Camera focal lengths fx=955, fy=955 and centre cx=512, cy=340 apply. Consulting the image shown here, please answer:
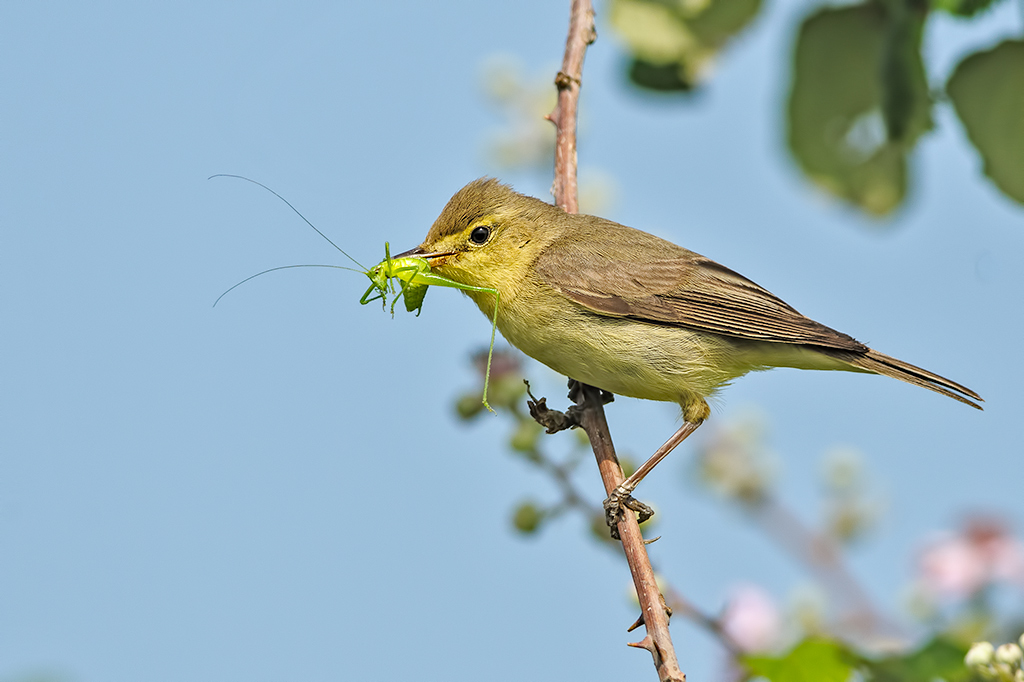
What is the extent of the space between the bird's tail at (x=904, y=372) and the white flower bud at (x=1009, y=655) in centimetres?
205

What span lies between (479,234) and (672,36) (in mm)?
1713

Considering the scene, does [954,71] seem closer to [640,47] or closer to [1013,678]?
[640,47]

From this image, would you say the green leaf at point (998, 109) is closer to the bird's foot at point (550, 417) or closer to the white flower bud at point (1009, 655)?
the white flower bud at point (1009, 655)

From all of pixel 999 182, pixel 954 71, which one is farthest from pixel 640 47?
pixel 999 182

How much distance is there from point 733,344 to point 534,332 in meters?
1.05

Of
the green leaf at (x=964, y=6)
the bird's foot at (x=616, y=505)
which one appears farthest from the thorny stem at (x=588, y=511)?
the green leaf at (x=964, y=6)

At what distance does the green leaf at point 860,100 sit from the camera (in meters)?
3.07

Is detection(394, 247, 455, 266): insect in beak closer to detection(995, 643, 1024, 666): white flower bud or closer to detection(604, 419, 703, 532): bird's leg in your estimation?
detection(604, 419, 703, 532): bird's leg

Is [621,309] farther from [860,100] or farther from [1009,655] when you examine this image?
[1009,655]

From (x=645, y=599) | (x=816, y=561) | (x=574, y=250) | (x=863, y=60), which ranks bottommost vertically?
(x=645, y=599)

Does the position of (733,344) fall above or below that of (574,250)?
below

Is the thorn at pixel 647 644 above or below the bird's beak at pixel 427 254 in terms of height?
below

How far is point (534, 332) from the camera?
4.71 metres

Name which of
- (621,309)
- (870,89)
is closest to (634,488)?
(621,309)
